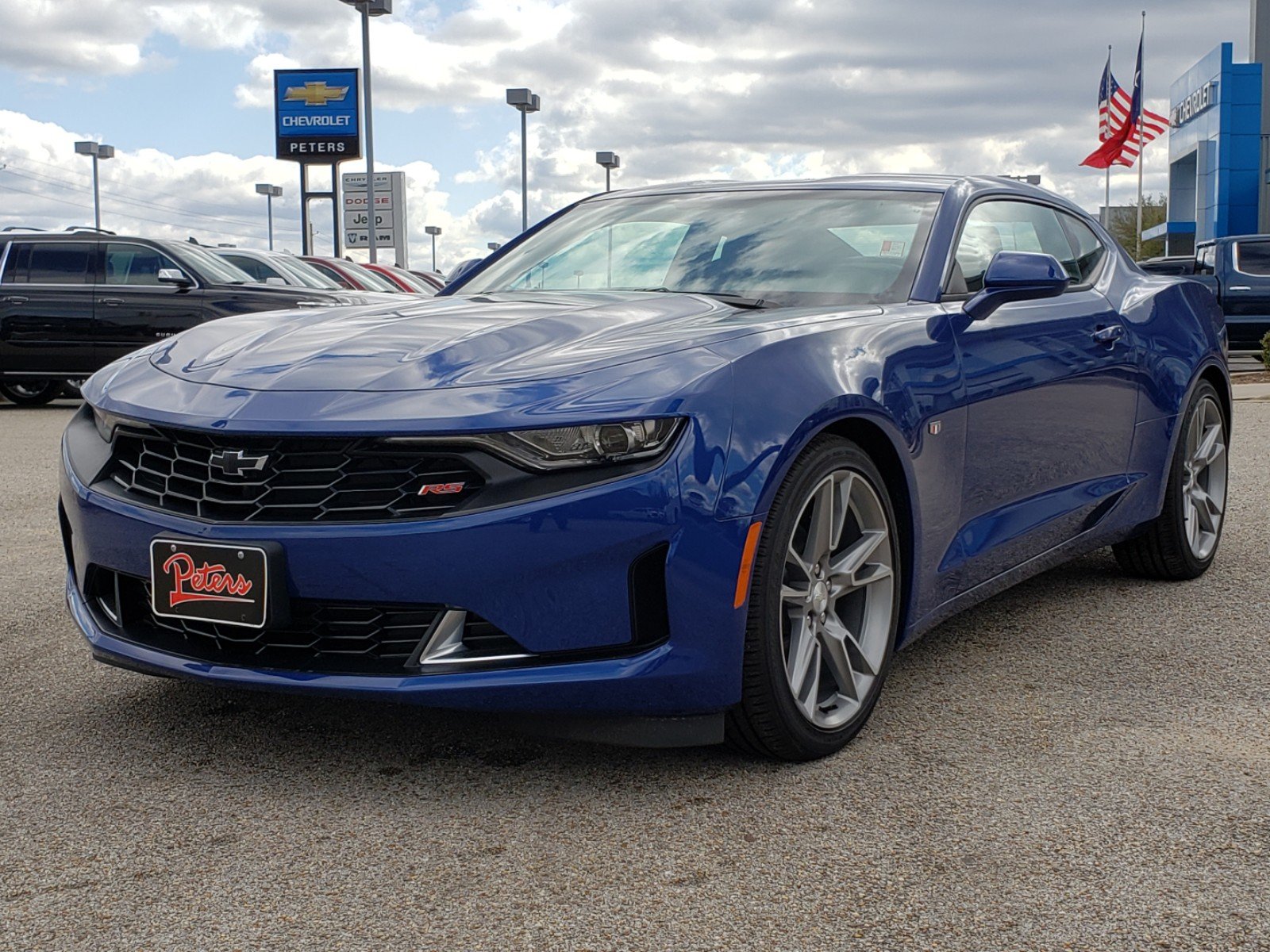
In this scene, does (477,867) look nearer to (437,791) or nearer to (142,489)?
(437,791)

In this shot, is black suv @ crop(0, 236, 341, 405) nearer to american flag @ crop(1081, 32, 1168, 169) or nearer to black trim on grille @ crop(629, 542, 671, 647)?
black trim on grille @ crop(629, 542, 671, 647)

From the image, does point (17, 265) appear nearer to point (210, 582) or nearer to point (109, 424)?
point (109, 424)

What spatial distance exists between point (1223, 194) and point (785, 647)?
46249mm

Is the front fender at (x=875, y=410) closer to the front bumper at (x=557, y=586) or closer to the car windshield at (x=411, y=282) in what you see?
the front bumper at (x=557, y=586)

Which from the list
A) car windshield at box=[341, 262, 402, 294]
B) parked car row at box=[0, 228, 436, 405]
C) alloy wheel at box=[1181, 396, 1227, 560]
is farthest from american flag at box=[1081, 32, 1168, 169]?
alloy wheel at box=[1181, 396, 1227, 560]

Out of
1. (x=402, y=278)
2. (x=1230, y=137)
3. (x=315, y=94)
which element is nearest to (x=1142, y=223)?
(x=1230, y=137)

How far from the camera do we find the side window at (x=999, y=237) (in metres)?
4.11

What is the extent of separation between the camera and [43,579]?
5172 millimetres

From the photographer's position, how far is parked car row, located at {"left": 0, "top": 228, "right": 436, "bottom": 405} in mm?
13367

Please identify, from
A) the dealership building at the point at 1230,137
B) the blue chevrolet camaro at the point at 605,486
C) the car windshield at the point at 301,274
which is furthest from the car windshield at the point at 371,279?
the dealership building at the point at 1230,137

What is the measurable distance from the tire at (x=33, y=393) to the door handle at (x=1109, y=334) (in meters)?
12.5

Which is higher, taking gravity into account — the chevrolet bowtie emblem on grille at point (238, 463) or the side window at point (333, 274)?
the side window at point (333, 274)

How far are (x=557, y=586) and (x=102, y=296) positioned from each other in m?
12.0

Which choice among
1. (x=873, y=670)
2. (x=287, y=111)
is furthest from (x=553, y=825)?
(x=287, y=111)
